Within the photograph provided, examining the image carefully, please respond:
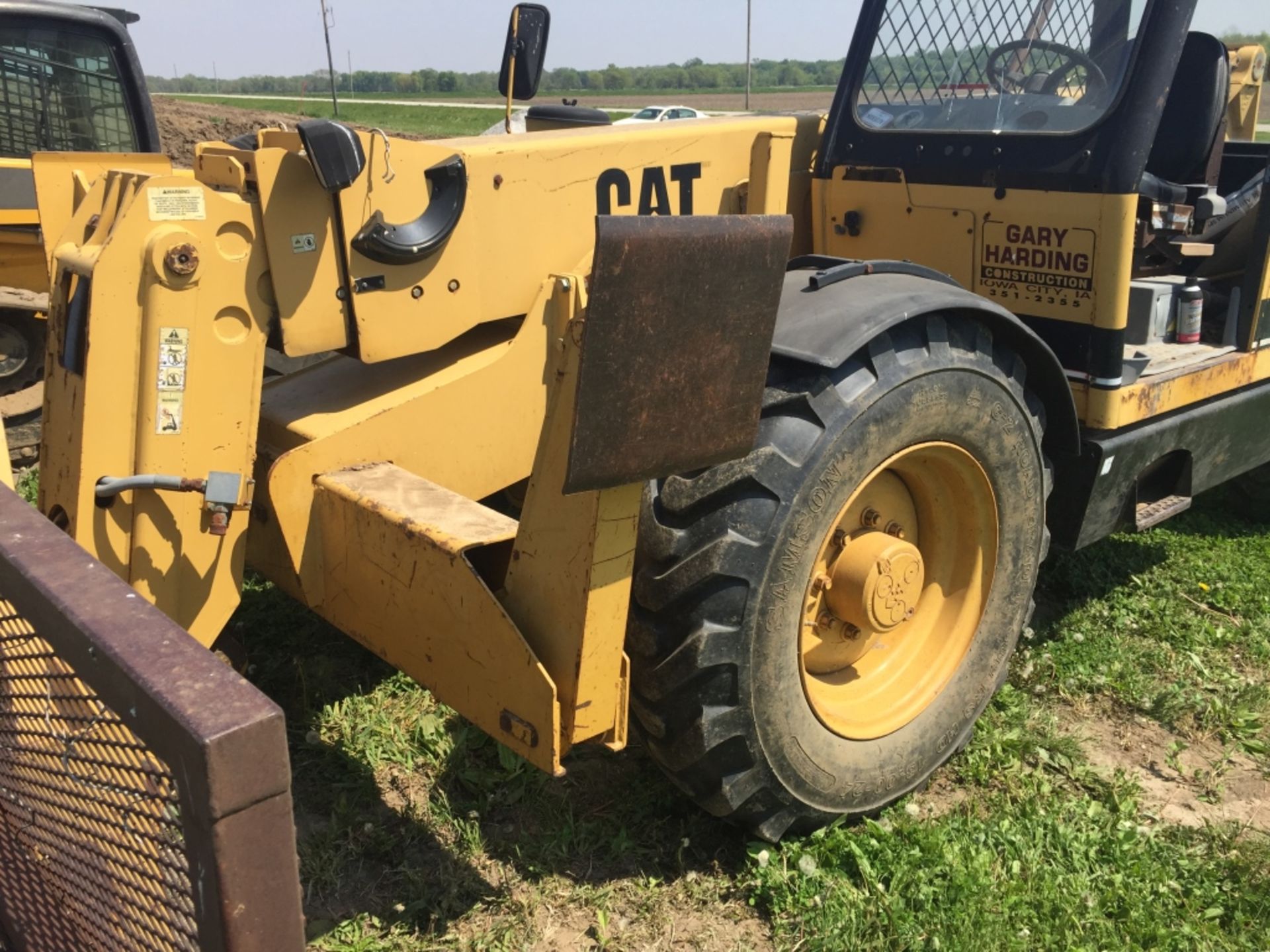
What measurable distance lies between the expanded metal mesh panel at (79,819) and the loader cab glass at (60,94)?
16.2 feet

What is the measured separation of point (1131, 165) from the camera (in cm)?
322

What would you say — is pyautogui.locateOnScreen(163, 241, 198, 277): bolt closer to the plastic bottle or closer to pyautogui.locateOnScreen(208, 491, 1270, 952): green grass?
pyautogui.locateOnScreen(208, 491, 1270, 952): green grass

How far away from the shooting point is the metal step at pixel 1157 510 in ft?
12.0

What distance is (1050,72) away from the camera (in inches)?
137

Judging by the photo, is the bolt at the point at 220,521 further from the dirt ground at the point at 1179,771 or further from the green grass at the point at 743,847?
the dirt ground at the point at 1179,771

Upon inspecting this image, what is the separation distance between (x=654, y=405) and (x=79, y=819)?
1108 mm

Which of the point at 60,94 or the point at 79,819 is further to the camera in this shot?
the point at 60,94

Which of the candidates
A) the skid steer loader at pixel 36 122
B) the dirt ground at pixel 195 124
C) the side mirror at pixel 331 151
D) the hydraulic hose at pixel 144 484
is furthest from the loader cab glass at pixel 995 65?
the dirt ground at pixel 195 124

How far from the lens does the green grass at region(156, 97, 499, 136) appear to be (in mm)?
31109

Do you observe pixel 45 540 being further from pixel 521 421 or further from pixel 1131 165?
pixel 1131 165

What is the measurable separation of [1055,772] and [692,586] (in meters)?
1.49

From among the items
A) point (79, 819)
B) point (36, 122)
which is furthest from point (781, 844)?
point (36, 122)

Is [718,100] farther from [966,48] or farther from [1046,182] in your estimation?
[1046,182]

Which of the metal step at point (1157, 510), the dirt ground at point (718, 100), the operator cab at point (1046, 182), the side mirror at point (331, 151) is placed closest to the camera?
the side mirror at point (331, 151)
